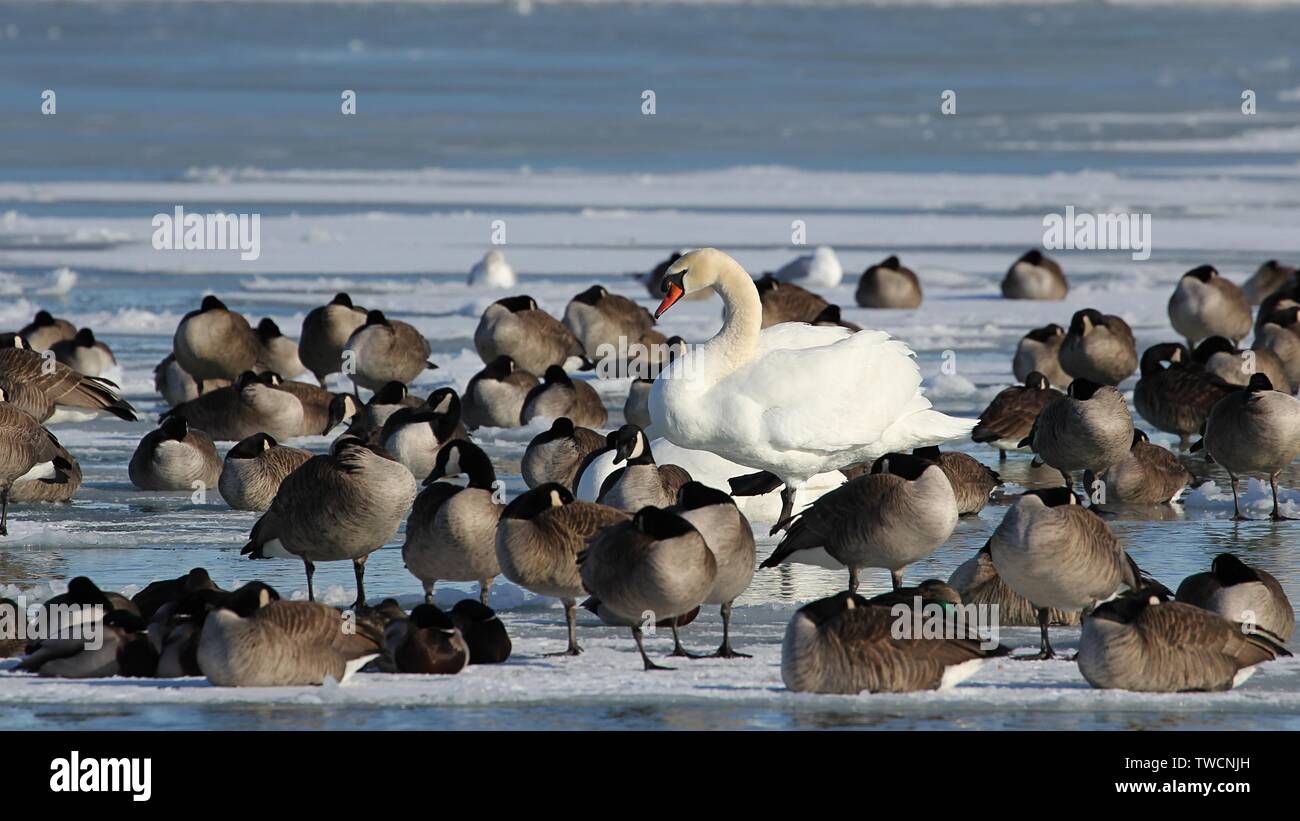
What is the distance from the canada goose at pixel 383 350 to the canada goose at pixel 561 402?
167 centimetres

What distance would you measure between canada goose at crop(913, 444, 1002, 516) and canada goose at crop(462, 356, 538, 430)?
3.95m

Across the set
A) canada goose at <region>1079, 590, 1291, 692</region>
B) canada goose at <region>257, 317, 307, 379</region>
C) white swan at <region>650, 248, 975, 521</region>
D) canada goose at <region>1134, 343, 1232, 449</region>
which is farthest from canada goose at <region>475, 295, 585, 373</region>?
canada goose at <region>1079, 590, 1291, 692</region>

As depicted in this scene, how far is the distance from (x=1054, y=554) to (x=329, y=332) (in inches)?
348

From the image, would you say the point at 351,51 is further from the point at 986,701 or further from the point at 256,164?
the point at 986,701

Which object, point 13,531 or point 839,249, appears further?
point 839,249

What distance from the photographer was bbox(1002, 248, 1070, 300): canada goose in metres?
19.0

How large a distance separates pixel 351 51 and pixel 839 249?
141 feet

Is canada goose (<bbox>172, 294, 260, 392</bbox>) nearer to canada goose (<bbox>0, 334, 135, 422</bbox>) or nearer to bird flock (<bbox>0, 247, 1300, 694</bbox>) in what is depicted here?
bird flock (<bbox>0, 247, 1300, 694</bbox>)

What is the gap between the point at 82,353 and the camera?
14.4m

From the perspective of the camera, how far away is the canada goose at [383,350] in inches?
559

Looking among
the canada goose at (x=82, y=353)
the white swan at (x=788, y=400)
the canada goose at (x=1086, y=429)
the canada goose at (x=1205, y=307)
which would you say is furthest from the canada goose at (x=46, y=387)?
the canada goose at (x=1205, y=307)

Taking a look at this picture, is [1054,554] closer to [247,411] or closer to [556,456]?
[556,456]

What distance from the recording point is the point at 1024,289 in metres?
19.1
